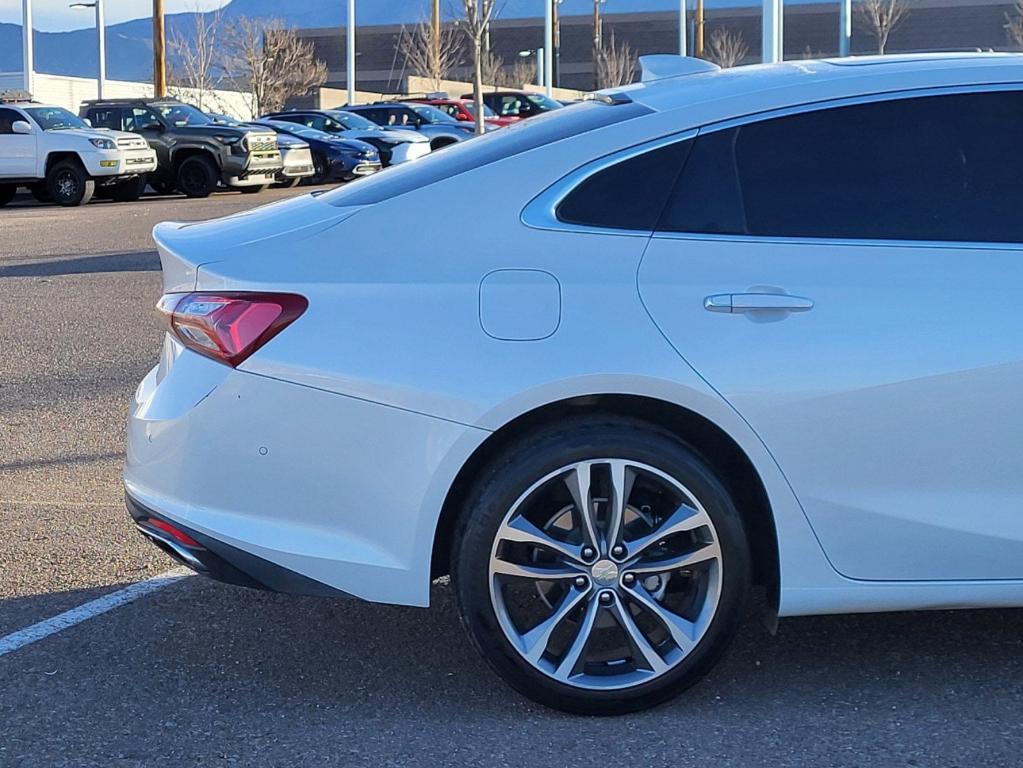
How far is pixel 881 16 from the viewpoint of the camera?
6062 centimetres

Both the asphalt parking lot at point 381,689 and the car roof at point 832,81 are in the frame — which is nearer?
the asphalt parking lot at point 381,689

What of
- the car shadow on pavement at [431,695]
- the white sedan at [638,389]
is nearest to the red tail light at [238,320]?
the white sedan at [638,389]

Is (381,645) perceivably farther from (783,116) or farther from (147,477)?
(783,116)

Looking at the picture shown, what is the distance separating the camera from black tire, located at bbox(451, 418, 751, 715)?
12.3 feet

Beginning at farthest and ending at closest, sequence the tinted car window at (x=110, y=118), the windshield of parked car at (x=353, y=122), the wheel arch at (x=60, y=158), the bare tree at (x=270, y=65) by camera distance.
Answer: the bare tree at (x=270, y=65), the windshield of parked car at (x=353, y=122), the tinted car window at (x=110, y=118), the wheel arch at (x=60, y=158)

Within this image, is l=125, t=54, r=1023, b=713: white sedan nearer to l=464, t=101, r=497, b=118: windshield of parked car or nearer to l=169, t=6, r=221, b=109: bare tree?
l=464, t=101, r=497, b=118: windshield of parked car

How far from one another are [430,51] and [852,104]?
175 feet

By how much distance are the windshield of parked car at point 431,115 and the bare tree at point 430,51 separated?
19.1 m

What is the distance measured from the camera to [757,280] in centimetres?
379

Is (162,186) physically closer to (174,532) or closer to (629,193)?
(174,532)

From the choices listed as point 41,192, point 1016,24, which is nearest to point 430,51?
point 1016,24

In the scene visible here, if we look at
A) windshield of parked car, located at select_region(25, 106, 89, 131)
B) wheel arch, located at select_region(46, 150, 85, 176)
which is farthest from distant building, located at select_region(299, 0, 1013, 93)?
wheel arch, located at select_region(46, 150, 85, 176)

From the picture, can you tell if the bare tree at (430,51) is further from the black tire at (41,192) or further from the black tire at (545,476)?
the black tire at (545,476)

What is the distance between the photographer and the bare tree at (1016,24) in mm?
57438
